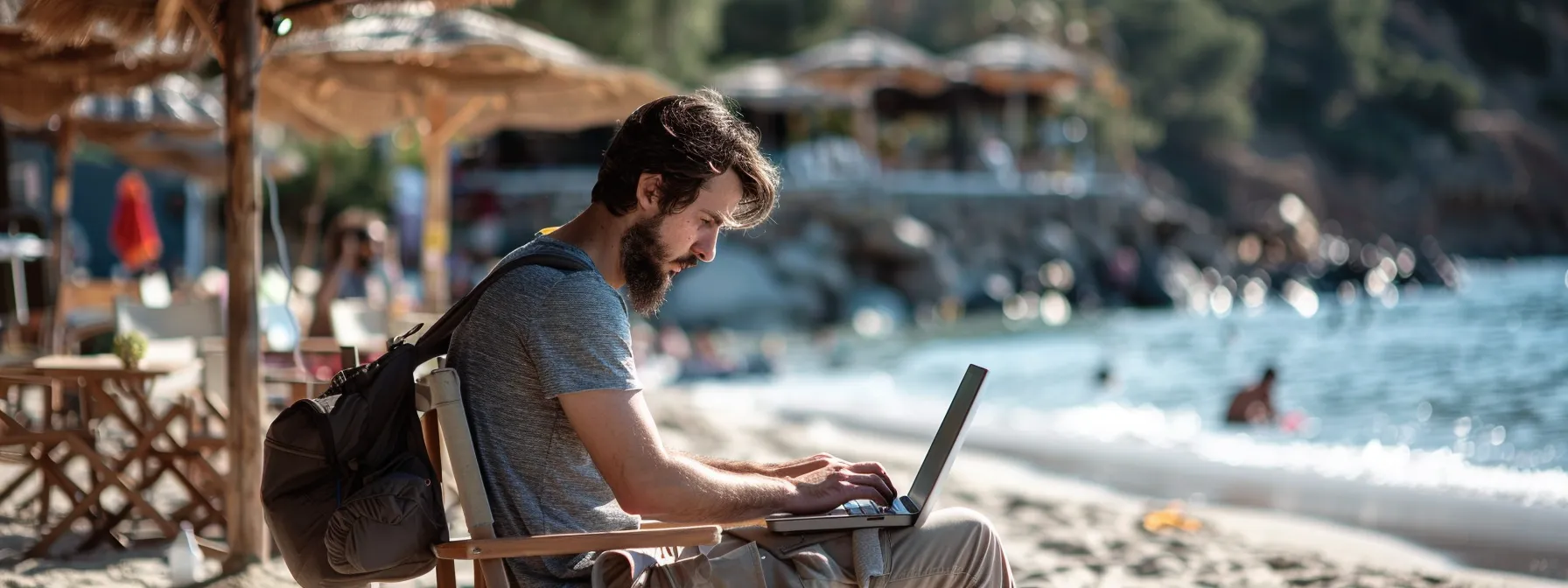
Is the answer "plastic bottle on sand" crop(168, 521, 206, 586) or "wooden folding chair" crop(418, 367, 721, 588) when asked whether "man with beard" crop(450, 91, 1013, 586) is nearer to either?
"wooden folding chair" crop(418, 367, 721, 588)

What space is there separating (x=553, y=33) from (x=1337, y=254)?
35.3 metres

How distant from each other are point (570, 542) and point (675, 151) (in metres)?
0.62

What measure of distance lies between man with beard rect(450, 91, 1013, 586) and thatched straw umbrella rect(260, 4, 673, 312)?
5070mm

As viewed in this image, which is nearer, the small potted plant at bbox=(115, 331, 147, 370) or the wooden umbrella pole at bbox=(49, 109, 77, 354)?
the small potted plant at bbox=(115, 331, 147, 370)

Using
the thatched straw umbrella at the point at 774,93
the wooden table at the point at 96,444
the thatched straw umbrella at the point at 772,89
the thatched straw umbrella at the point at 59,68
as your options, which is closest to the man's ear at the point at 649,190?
the wooden table at the point at 96,444

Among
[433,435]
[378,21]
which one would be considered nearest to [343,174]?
[378,21]

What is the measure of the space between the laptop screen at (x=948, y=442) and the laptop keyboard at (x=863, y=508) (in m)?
0.06

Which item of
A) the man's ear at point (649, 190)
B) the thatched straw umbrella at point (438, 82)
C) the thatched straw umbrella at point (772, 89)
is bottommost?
the man's ear at point (649, 190)

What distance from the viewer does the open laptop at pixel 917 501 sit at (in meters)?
2.20

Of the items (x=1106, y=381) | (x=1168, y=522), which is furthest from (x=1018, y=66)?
(x=1168, y=522)

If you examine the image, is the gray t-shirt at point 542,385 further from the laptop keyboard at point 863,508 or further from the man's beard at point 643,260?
the laptop keyboard at point 863,508

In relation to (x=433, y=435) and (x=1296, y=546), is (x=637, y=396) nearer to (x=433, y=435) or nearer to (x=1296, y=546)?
(x=433, y=435)

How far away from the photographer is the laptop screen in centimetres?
223

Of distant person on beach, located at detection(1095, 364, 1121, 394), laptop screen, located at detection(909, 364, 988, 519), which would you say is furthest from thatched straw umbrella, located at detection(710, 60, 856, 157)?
laptop screen, located at detection(909, 364, 988, 519)
